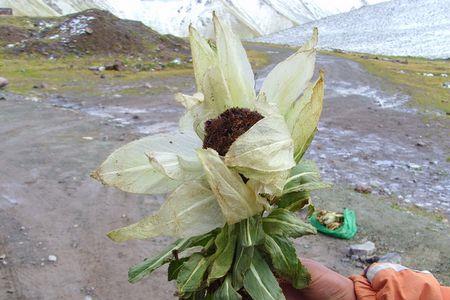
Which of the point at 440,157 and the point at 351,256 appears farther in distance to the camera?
the point at 440,157

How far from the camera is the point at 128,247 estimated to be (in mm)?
5766

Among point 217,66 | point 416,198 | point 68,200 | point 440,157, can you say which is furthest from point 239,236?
point 440,157

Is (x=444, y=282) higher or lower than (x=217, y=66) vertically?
lower

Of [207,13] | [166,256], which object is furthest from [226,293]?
[207,13]

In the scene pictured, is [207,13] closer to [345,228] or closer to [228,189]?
[345,228]

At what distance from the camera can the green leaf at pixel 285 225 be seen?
5.09ft

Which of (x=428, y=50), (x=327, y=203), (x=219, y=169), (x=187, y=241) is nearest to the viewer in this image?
(x=219, y=169)

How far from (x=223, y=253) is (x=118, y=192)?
5966 millimetres

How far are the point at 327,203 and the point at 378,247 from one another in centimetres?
135

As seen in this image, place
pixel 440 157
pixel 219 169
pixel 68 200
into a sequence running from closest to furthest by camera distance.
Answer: pixel 219 169 → pixel 68 200 → pixel 440 157

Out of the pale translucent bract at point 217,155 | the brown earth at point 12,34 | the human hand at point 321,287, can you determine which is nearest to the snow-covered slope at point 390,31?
the brown earth at point 12,34

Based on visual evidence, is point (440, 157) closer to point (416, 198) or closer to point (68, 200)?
point (416, 198)

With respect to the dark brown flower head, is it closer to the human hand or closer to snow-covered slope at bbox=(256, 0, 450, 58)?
the human hand

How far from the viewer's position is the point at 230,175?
1.38m
